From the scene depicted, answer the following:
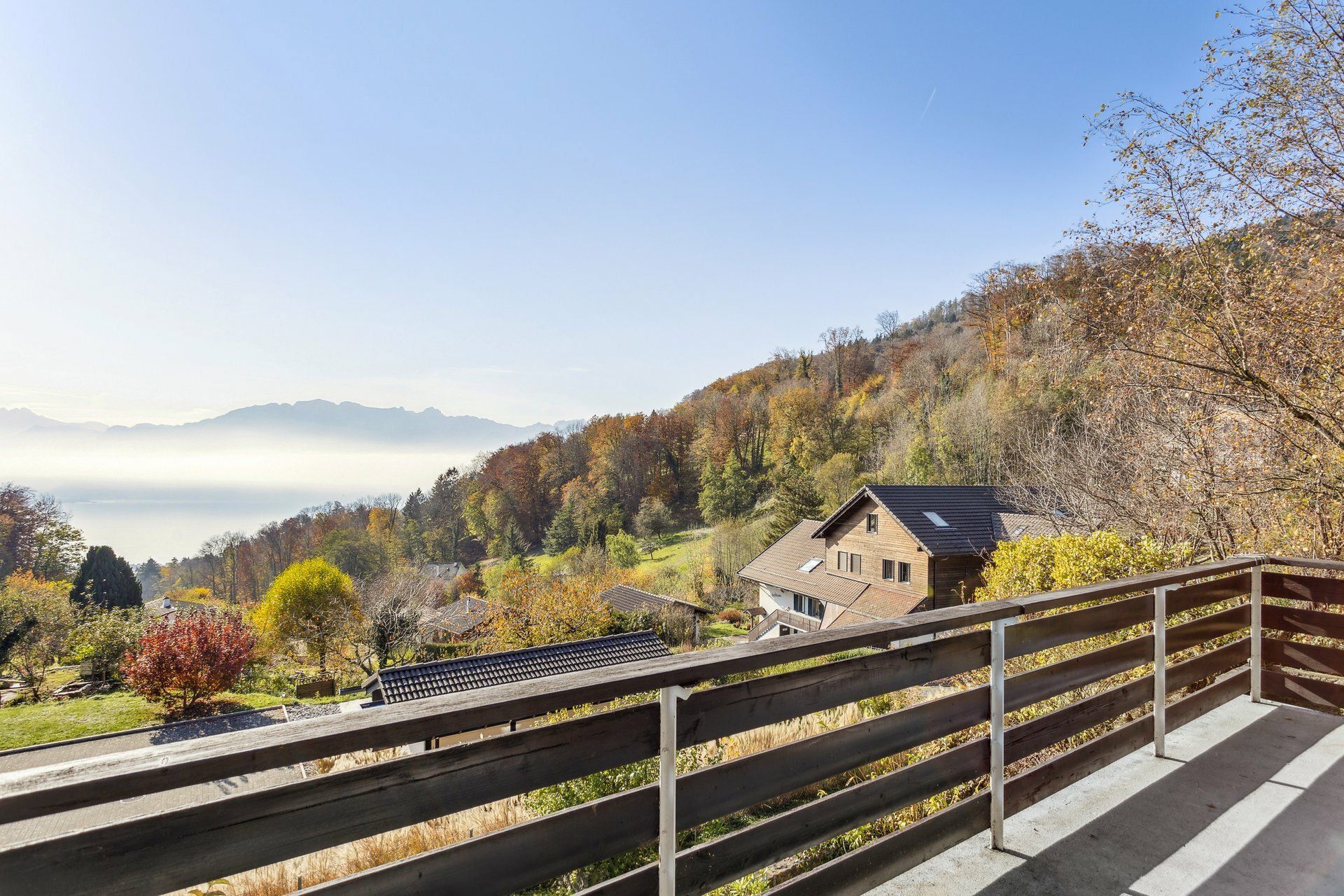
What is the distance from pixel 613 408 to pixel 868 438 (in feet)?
85.3

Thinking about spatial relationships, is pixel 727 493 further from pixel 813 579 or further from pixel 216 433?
pixel 216 433

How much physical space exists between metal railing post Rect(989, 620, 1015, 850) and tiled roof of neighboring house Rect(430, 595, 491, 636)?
24.1 meters

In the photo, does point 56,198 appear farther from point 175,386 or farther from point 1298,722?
point 175,386

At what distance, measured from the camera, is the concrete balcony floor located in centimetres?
204

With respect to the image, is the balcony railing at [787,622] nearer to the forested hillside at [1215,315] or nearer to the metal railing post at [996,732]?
the forested hillside at [1215,315]

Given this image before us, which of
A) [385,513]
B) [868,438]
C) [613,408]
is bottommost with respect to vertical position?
[385,513]

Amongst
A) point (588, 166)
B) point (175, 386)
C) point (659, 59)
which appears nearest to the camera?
point (659, 59)

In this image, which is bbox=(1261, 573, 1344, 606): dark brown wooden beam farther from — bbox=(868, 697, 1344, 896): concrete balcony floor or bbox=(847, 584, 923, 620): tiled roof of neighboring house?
bbox=(847, 584, 923, 620): tiled roof of neighboring house

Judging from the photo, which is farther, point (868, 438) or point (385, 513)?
point (385, 513)

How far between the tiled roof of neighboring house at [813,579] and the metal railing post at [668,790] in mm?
17718

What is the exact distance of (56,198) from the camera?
1616cm

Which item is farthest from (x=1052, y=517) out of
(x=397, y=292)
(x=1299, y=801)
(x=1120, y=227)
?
(x=397, y=292)

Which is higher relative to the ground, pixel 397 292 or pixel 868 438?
pixel 397 292

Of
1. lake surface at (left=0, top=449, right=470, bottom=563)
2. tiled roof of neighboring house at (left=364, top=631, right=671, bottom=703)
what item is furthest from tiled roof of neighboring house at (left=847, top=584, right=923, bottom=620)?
lake surface at (left=0, top=449, right=470, bottom=563)
